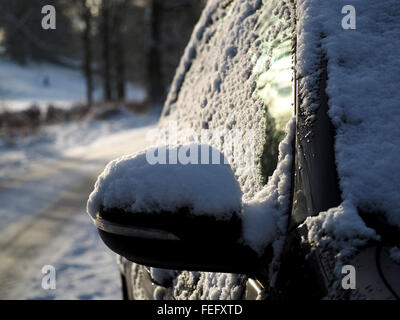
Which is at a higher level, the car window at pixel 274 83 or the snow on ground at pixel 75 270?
the car window at pixel 274 83

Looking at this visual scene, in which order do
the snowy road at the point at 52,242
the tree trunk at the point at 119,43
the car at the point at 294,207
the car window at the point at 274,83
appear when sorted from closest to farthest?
the car at the point at 294,207, the car window at the point at 274,83, the snowy road at the point at 52,242, the tree trunk at the point at 119,43

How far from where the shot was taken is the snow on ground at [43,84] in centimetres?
4772

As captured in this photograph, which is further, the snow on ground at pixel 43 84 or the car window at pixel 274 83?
the snow on ground at pixel 43 84

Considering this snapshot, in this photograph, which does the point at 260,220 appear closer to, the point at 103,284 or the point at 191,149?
the point at 191,149

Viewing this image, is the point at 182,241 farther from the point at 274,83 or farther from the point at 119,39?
the point at 119,39

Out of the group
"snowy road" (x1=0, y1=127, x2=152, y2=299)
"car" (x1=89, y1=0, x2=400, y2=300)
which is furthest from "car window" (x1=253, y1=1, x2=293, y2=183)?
"snowy road" (x1=0, y1=127, x2=152, y2=299)

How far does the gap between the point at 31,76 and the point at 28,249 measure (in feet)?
189

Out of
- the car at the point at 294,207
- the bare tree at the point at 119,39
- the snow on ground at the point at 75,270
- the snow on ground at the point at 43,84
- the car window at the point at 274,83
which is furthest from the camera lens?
the snow on ground at the point at 43,84

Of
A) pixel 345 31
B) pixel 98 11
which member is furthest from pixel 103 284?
pixel 98 11

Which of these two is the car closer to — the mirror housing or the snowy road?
the mirror housing

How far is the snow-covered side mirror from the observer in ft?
3.34

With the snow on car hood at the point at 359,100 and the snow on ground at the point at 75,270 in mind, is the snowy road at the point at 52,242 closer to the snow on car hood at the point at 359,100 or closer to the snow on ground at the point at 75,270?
the snow on ground at the point at 75,270

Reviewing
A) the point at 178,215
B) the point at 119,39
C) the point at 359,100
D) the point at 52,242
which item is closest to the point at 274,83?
the point at 359,100

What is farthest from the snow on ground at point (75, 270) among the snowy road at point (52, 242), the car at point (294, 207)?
the car at point (294, 207)
